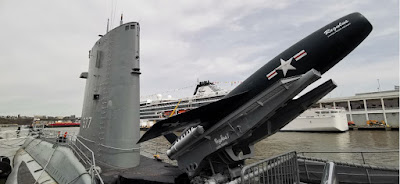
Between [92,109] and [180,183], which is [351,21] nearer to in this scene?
[180,183]

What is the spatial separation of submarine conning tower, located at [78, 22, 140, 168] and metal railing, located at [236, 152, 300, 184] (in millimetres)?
4130

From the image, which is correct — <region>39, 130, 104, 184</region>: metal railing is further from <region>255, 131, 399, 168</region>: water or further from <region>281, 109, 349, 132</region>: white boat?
<region>281, 109, 349, 132</region>: white boat

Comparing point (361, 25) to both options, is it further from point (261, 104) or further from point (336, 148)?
point (336, 148)

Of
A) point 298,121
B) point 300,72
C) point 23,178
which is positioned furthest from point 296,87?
point 298,121

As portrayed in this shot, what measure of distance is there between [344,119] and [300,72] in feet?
114

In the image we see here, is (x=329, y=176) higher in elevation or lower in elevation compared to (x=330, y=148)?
higher

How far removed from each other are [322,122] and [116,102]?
33357 millimetres

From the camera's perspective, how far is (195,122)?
501 cm

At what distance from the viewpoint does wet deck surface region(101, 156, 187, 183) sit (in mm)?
4867

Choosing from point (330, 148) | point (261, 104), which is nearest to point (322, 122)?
point (330, 148)

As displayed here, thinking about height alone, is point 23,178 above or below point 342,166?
below

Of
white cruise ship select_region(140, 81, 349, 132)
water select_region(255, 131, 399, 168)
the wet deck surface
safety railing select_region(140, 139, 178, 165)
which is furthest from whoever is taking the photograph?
white cruise ship select_region(140, 81, 349, 132)

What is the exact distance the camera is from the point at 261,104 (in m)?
4.09

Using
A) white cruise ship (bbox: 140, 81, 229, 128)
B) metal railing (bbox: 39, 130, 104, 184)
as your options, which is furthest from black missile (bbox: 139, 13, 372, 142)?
white cruise ship (bbox: 140, 81, 229, 128)
